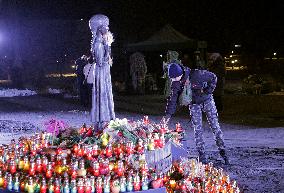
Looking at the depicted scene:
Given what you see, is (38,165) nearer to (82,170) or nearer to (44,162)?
(44,162)

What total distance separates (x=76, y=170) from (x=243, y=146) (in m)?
6.43

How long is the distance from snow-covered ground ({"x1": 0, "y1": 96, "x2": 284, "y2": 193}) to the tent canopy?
7.50 m

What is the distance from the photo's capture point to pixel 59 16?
4944 cm

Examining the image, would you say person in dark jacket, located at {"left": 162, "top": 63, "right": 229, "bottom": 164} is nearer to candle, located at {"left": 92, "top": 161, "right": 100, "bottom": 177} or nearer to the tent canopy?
candle, located at {"left": 92, "top": 161, "right": 100, "bottom": 177}

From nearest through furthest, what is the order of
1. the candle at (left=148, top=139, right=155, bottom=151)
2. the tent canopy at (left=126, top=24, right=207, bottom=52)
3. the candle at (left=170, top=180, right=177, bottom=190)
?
the candle at (left=170, top=180, right=177, bottom=190) < the candle at (left=148, top=139, right=155, bottom=151) < the tent canopy at (left=126, top=24, right=207, bottom=52)

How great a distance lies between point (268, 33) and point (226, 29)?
346 centimetres

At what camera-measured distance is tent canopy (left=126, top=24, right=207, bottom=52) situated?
2705 cm

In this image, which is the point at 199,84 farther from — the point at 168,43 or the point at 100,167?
the point at 168,43

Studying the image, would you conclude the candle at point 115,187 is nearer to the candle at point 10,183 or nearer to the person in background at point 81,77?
the candle at point 10,183

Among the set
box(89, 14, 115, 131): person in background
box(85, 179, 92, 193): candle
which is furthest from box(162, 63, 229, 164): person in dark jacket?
box(85, 179, 92, 193): candle

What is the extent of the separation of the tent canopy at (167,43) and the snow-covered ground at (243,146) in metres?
7.50

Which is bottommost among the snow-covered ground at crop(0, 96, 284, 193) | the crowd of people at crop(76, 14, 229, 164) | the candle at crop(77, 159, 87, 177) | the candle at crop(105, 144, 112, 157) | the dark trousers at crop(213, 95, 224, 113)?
the snow-covered ground at crop(0, 96, 284, 193)

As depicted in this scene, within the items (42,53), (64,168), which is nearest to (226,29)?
(42,53)

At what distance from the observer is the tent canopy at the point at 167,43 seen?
27.0 m
